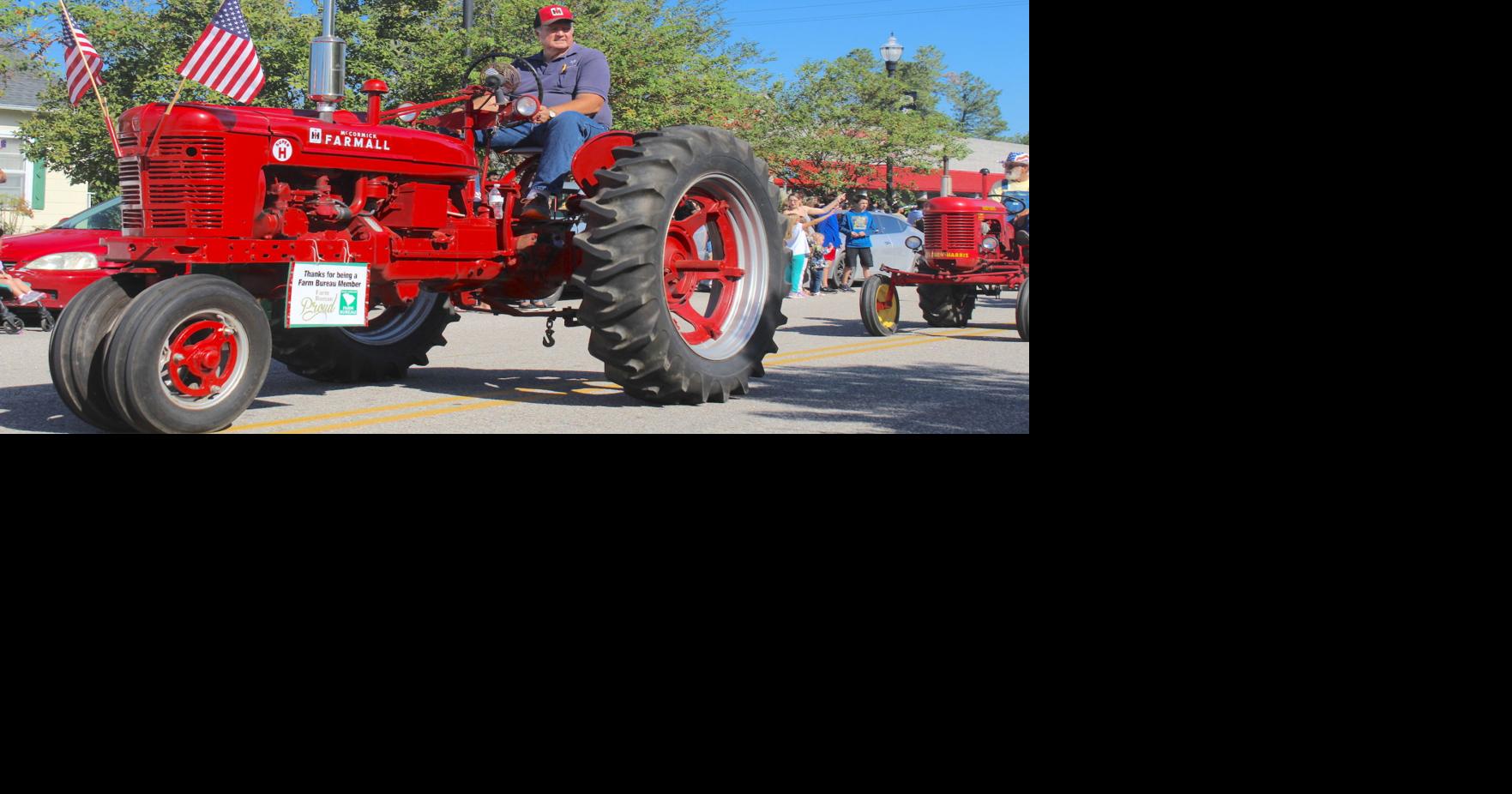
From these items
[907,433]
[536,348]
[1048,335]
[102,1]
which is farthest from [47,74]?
[1048,335]

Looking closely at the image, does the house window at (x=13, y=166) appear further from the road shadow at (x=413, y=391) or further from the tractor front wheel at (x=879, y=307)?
the road shadow at (x=413, y=391)

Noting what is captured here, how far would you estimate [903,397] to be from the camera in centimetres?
836

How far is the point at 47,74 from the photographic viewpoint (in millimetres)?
21391

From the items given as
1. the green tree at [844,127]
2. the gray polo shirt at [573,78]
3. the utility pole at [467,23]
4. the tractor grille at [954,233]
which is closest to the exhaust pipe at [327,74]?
the gray polo shirt at [573,78]

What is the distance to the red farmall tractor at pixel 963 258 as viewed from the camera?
46.3 feet

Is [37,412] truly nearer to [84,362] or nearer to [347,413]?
[84,362]

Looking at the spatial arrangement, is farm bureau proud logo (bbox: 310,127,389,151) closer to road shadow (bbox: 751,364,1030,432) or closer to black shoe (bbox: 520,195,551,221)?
black shoe (bbox: 520,195,551,221)

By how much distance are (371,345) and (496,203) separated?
1.18m

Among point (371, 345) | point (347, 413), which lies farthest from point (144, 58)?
point (347, 413)

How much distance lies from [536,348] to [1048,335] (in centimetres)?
797

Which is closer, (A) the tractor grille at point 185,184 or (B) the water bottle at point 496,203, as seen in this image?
(A) the tractor grille at point 185,184

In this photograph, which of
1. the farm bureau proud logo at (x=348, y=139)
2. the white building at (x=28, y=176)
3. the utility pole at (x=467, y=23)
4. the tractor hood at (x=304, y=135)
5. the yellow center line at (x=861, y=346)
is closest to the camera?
the tractor hood at (x=304, y=135)

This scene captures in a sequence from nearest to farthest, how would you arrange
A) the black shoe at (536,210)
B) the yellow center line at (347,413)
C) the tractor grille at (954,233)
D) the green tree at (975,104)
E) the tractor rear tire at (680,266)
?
the yellow center line at (347,413) → the tractor rear tire at (680,266) → the black shoe at (536,210) → the tractor grille at (954,233) → the green tree at (975,104)

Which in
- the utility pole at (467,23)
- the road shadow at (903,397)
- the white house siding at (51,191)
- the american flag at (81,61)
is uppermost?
the utility pole at (467,23)
